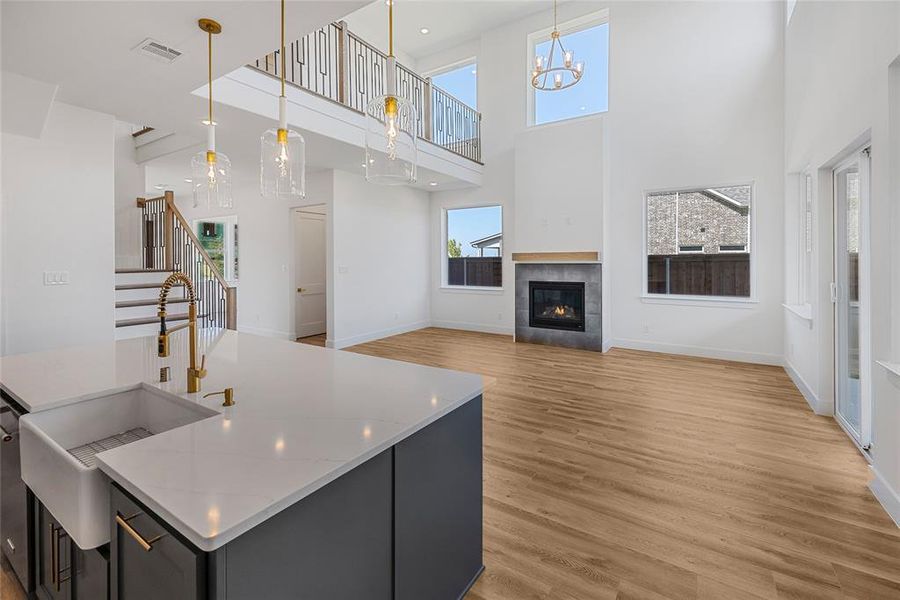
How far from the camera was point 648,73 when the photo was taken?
6.27m

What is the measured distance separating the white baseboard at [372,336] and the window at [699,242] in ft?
13.1

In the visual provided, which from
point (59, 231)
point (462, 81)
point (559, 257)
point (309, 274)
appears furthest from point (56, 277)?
point (462, 81)

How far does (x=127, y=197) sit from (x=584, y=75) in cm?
716

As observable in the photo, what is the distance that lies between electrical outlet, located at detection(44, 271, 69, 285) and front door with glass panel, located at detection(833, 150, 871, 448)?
611 cm

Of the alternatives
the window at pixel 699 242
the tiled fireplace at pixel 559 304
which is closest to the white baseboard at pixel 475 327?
the tiled fireplace at pixel 559 304

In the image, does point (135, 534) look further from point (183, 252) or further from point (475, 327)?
point (475, 327)

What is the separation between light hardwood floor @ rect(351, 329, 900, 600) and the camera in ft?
5.89

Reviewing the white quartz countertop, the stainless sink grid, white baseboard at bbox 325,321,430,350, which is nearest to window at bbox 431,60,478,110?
white baseboard at bbox 325,321,430,350

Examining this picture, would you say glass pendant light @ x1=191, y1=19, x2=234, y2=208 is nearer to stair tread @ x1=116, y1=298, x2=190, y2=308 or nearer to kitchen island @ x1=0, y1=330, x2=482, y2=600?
kitchen island @ x1=0, y1=330, x2=482, y2=600

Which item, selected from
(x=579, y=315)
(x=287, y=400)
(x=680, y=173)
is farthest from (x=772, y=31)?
(x=287, y=400)

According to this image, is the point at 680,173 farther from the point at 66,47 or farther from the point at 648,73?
the point at 66,47

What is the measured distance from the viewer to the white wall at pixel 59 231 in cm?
349

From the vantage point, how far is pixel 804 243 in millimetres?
4895

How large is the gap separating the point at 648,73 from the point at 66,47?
6548mm
